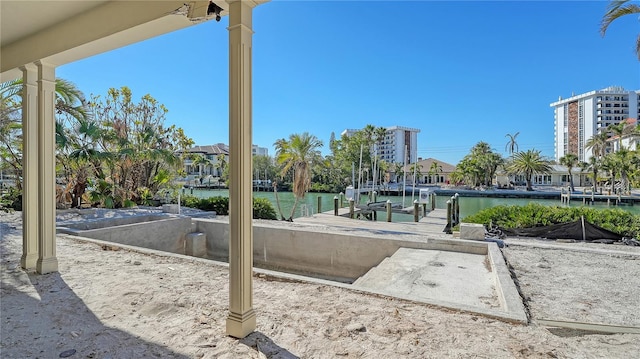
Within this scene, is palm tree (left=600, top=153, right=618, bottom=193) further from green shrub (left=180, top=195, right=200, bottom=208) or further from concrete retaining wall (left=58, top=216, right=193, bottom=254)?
concrete retaining wall (left=58, top=216, right=193, bottom=254)

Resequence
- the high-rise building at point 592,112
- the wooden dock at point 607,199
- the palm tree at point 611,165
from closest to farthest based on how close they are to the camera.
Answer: the wooden dock at point 607,199 < the palm tree at point 611,165 < the high-rise building at point 592,112

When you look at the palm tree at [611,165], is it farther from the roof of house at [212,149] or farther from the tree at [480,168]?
the roof of house at [212,149]

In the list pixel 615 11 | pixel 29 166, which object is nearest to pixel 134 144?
pixel 29 166

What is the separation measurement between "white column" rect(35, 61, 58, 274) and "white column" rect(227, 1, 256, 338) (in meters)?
2.86

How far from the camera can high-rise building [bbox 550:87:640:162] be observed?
243 ft

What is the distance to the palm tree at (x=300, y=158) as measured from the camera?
14273 mm

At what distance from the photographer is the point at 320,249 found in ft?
22.7

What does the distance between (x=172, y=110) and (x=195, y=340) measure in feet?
46.3

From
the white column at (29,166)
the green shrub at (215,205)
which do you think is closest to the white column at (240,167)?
the white column at (29,166)

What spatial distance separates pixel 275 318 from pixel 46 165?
3.30 metres

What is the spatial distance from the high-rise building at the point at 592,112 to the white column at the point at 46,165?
3449 inches

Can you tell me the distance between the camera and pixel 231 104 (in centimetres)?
233

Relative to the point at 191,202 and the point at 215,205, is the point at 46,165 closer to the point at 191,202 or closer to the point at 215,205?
the point at 215,205

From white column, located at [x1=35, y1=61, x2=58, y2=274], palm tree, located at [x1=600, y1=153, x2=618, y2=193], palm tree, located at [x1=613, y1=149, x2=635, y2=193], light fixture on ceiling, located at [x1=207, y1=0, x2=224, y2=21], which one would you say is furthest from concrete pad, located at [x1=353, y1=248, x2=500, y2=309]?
palm tree, located at [x1=600, y1=153, x2=618, y2=193]
